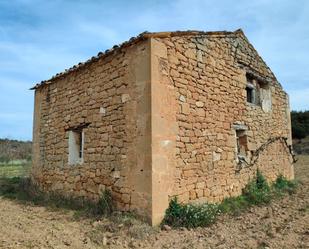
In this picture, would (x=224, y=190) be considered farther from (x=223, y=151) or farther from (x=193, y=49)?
(x=193, y=49)

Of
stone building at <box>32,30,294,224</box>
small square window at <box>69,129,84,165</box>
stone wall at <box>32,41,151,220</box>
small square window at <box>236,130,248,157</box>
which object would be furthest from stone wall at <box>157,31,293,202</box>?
small square window at <box>69,129,84,165</box>

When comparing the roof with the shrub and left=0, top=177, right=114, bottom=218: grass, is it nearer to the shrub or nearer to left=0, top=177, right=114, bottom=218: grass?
left=0, top=177, right=114, bottom=218: grass

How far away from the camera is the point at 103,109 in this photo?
7.27 meters

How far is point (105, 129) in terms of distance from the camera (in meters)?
7.12

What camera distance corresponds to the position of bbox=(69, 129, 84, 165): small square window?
8234 mm

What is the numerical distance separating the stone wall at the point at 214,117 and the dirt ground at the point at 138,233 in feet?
3.13

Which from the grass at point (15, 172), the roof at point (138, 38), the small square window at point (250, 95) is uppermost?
the roof at point (138, 38)

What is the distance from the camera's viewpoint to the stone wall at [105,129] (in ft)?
20.5

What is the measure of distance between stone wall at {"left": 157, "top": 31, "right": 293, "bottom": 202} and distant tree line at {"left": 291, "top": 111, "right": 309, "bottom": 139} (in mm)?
17369

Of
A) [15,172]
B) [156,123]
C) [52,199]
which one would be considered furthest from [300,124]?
[156,123]

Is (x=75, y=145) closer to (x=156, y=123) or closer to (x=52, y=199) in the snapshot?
(x=52, y=199)

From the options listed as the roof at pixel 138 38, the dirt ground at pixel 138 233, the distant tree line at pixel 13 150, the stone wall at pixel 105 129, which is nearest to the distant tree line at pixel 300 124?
the roof at pixel 138 38

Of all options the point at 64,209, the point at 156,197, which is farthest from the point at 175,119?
the point at 64,209

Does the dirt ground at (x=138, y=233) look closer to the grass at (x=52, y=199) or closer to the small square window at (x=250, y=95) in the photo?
the grass at (x=52, y=199)
